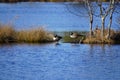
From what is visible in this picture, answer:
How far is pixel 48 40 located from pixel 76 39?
5.38ft

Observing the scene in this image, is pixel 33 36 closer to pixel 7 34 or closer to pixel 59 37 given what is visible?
pixel 7 34

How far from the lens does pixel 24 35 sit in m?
32.4

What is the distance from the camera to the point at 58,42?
32.4 m

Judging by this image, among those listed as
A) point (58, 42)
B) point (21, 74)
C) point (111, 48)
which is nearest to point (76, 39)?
point (58, 42)

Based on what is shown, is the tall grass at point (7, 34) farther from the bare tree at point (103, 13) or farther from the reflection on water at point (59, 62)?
the bare tree at point (103, 13)

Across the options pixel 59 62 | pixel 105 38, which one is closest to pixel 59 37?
pixel 105 38

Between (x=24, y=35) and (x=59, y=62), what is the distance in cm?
755

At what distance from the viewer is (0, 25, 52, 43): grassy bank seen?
3222cm

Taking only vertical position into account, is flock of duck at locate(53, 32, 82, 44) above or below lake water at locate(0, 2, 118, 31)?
above

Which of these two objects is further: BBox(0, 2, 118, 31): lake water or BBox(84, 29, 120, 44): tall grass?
BBox(0, 2, 118, 31): lake water

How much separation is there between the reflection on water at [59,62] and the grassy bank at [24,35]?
108cm

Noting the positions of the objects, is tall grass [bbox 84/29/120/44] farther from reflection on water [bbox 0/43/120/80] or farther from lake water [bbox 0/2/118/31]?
lake water [bbox 0/2/118/31]

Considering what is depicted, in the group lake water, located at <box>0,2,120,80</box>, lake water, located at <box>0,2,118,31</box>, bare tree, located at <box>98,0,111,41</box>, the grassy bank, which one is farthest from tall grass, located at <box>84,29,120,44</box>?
lake water, located at <box>0,2,118,31</box>

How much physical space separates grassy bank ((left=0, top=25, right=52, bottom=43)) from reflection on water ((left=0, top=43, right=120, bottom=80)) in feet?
3.55
